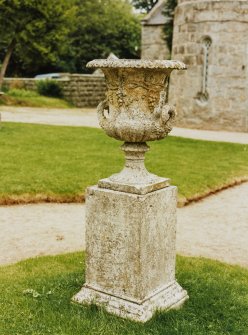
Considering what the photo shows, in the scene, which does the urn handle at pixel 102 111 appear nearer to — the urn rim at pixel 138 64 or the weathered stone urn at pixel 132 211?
the weathered stone urn at pixel 132 211

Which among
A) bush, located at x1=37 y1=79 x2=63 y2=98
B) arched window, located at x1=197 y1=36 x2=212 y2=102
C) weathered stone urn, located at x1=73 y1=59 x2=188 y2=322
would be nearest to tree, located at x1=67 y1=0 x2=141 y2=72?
bush, located at x1=37 y1=79 x2=63 y2=98

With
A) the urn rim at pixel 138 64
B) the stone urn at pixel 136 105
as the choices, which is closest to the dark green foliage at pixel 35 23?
the stone urn at pixel 136 105

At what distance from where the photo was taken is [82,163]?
10.4 m

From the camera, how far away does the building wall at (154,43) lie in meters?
33.1

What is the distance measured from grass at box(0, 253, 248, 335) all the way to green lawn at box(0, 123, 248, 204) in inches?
116

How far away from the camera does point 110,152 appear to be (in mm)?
11758

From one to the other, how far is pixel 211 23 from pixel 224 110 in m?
2.81

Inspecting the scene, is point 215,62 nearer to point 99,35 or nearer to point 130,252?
point 130,252

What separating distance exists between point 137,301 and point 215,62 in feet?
48.9

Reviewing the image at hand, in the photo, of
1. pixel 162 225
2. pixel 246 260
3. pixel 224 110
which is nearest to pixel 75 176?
pixel 246 260

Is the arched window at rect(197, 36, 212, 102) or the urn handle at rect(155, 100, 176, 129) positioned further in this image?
the arched window at rect(197, 36, 212, 102)

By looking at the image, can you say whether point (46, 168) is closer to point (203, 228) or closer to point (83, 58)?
point (203, 228)

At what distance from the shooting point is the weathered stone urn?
412 cm

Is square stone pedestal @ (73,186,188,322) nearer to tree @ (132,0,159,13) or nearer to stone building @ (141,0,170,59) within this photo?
stone building @ (141,0,170,59)
